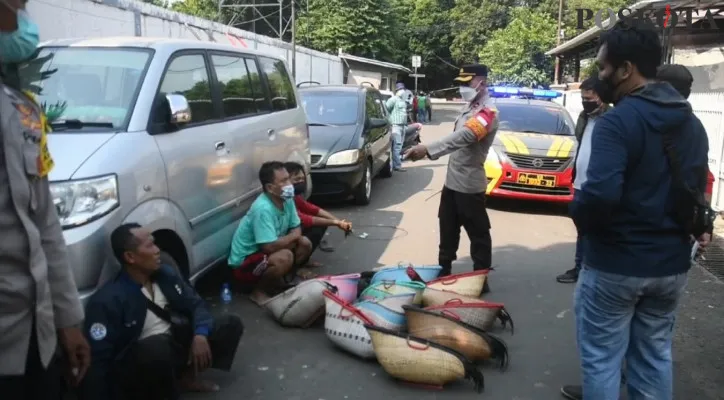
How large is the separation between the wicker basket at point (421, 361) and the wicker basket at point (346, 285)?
1.03m

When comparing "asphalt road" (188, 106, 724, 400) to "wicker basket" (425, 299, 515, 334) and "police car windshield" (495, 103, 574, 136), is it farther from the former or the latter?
"police car windshield" (495, 103, 574, 136)

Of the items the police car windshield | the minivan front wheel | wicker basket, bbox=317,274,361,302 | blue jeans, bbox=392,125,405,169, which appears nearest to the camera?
wicker basket, bbox=317,274,361,302

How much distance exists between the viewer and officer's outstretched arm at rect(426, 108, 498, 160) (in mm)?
5387

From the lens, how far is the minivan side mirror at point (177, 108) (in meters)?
4.30

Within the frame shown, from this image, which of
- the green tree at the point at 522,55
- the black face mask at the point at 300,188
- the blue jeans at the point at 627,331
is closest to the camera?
the blue jeans at the point at 627,331

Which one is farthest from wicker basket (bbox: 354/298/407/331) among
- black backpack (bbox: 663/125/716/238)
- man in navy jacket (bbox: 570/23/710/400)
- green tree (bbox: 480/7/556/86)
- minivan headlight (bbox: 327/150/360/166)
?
green tree (bbox: 480/7/556/86)

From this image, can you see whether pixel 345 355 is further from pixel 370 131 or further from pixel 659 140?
pixel 370 131

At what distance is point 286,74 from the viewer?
23.4ft

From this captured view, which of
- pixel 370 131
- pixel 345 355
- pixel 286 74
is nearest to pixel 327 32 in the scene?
pixel 370 131

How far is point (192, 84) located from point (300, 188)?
1970 millimetres

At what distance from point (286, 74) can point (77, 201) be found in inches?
153

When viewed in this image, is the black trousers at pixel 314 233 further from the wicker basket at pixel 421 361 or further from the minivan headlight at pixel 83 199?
the minivan headlight at pixel 83 199

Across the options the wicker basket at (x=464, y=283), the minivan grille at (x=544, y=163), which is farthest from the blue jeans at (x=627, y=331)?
the minivan grille at (x=544, y=163)

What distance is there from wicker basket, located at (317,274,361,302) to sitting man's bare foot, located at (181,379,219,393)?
1310mm
